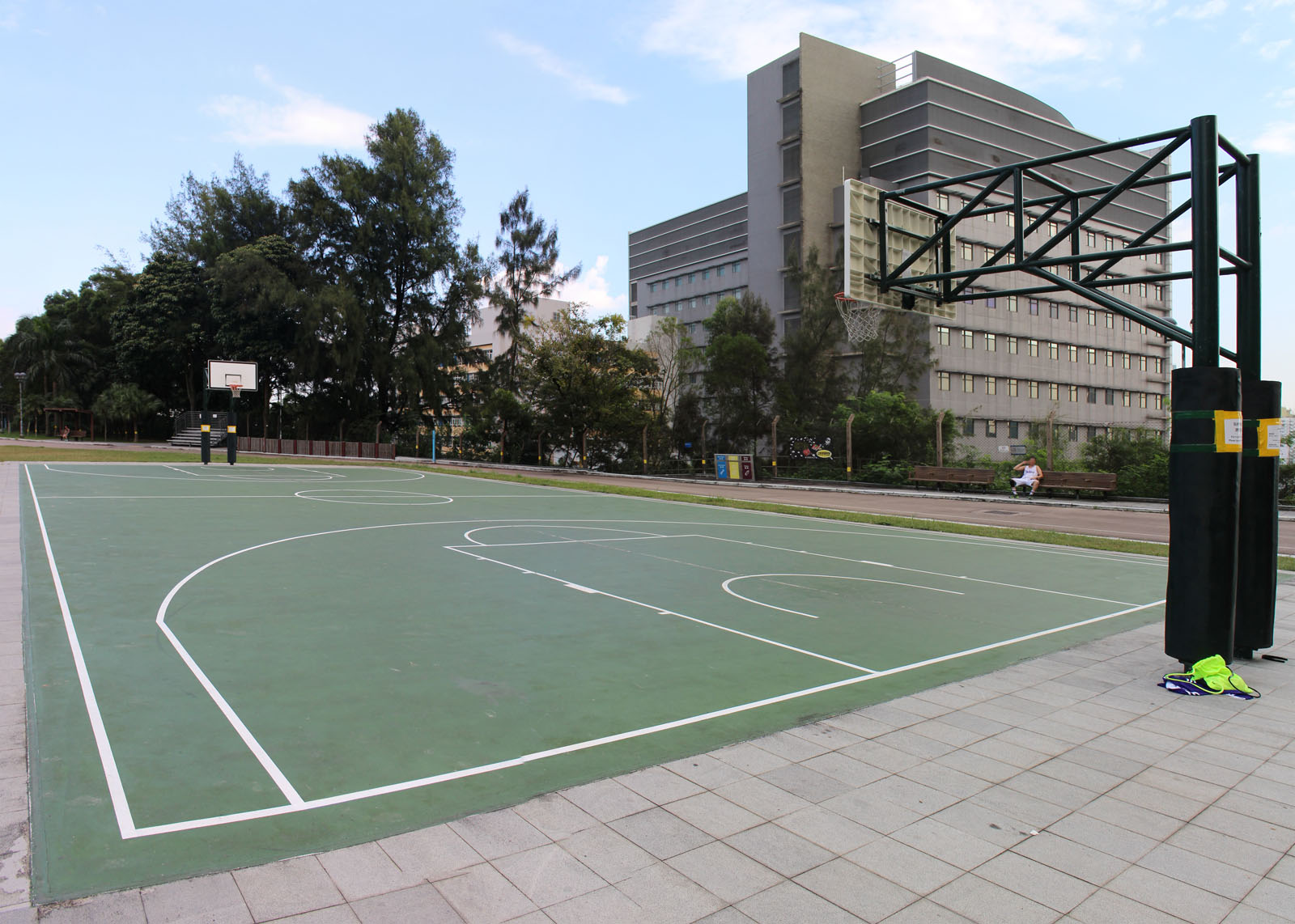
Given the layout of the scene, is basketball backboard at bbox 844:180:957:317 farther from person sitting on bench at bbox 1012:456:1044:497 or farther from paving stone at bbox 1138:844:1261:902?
person sitting on bench at bbox 1012:456:1044:497

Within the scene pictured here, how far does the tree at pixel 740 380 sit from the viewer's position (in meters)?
37.8

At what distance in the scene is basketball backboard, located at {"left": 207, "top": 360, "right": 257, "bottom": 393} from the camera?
36.3m

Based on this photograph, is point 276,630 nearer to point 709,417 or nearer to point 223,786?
point 223,786

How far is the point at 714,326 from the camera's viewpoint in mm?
40812

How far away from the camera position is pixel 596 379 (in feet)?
117

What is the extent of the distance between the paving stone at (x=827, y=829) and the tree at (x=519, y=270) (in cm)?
4485

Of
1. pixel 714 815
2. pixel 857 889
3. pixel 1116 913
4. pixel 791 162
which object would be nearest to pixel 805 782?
pixel 714 815

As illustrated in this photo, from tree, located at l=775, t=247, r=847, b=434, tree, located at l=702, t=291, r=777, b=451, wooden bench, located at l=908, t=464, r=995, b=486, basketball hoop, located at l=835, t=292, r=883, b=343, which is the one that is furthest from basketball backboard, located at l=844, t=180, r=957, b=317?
tree, located at l=775, t=247, r=847, b=434

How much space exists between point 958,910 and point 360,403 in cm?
4925

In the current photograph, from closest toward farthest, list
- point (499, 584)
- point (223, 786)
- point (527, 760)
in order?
point (223, 786) → point (527, 760) → point (499, 584)

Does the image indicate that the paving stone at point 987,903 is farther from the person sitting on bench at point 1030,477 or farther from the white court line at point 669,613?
the person sitting on bench at point 1030,477

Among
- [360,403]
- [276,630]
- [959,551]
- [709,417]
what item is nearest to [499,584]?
[276,630]

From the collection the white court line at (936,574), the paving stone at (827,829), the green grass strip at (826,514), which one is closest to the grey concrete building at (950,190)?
the green grass strip at (826,514)

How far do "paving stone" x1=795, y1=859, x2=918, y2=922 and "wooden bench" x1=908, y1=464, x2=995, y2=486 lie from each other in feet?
77.7
